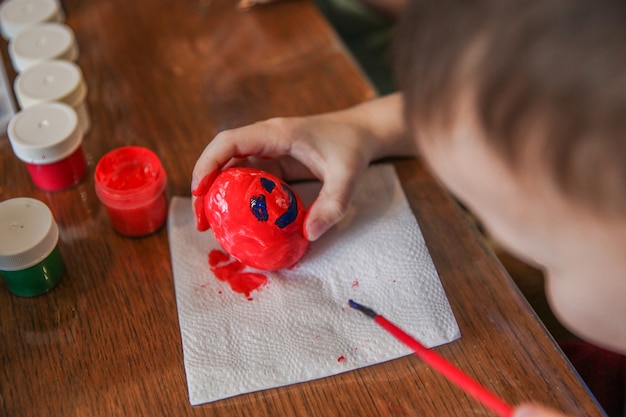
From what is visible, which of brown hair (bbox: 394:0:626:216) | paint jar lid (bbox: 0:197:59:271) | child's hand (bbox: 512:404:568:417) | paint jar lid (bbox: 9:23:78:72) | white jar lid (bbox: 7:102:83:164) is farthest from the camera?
paint jar lid (bbox: 9:23:78:72)

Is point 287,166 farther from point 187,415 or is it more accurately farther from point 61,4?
point 61,4

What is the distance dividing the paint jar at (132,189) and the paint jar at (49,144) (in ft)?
0.18

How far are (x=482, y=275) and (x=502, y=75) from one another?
389 mm

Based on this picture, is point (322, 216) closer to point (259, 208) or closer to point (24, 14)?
point (259, 208)

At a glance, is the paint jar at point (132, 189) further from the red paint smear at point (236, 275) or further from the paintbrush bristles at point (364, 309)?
the paintbrush bristles at point (364, 309)

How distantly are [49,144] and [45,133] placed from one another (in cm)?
3

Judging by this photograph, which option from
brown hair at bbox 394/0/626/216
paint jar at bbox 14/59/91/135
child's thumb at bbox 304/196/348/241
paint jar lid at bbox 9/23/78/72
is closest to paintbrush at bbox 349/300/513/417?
child's thumb at bbox 304/196/348/241

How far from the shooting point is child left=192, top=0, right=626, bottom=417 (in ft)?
1.60

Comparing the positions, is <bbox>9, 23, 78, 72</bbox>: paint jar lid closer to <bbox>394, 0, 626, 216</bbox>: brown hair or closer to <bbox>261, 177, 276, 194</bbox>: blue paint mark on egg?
<bbox>261, 177, 276, 194</bbox>: blue paint mark on egg

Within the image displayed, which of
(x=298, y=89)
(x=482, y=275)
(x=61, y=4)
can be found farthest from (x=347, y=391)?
(x=61, y=4)

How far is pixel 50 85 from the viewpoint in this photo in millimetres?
983

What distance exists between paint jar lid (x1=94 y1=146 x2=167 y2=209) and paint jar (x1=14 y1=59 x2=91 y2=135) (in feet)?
0.32

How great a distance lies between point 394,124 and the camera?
3.20 ft

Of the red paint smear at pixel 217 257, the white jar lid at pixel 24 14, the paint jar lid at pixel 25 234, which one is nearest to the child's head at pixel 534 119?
the red paint smear at pixel 217 257
